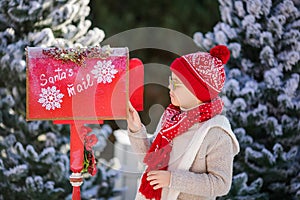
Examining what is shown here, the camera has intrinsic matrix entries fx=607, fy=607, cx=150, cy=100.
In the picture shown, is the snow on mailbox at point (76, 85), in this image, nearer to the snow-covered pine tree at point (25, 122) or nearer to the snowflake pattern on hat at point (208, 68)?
the snowflake pattern on hat at point (208, 68)

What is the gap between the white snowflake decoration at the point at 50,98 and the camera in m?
2.34

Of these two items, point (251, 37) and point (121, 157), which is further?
point (121, 157)

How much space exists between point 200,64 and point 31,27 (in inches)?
64.3

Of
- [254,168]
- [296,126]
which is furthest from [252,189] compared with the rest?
[296,126]

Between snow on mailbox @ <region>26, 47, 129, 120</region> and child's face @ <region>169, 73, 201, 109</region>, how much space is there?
0.18m

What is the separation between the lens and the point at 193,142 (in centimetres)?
228

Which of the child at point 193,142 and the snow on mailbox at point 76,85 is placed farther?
the snow on mailbox at point 76,85

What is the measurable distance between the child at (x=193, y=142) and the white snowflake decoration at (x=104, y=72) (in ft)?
0.78

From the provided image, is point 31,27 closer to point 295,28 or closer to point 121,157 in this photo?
point 121,157

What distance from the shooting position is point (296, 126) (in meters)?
3.53

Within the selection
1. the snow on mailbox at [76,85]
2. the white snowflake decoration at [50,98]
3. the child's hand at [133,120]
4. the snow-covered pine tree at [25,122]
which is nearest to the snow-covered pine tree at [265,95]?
the snow-covered pine tree at [25,122]

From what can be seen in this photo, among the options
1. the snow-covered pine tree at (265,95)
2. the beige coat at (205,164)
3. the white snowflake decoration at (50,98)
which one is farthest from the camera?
the snow-covered pine tree at (265,95)

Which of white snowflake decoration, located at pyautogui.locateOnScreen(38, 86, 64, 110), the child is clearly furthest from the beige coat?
white snowflake decoration, located at pyautogui.locateOnScreen(38, 86, 64, 110)

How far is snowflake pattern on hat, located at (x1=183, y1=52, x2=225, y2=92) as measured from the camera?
2.28 m
